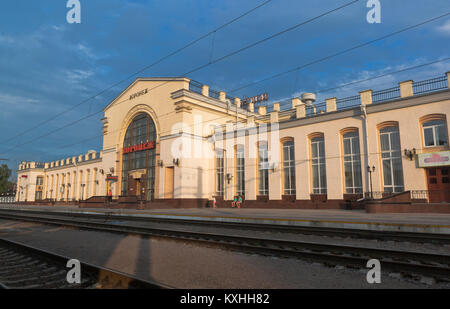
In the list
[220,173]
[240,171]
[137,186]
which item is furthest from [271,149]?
[137,186]

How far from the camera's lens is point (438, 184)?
19.2 m

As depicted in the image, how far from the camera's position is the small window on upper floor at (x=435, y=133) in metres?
19.4

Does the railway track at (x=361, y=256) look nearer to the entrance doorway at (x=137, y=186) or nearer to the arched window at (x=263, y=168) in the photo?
the arched window at (x=263, y=168)

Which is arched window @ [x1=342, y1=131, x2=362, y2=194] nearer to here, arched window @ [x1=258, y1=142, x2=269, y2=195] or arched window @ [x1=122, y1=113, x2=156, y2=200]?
arched window @ [x1=258, y1=142, x2=269, y2=195]

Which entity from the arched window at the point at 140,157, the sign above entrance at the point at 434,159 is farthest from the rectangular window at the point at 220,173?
the sign above entrance at the point at 434,159

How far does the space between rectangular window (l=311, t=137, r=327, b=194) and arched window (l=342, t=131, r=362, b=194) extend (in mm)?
1763

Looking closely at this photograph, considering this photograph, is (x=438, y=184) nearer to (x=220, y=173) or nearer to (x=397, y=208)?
(x=397, y=208)

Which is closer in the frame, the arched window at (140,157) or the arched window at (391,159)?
the arched window at (391,159)

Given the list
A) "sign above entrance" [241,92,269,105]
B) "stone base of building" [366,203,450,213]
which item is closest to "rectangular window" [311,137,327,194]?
"stone base of building" [366,203,450,213]

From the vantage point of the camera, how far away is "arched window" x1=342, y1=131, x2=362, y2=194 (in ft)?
73.9

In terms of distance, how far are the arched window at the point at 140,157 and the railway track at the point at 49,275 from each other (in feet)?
90.9

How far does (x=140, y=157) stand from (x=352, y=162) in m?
25.5
